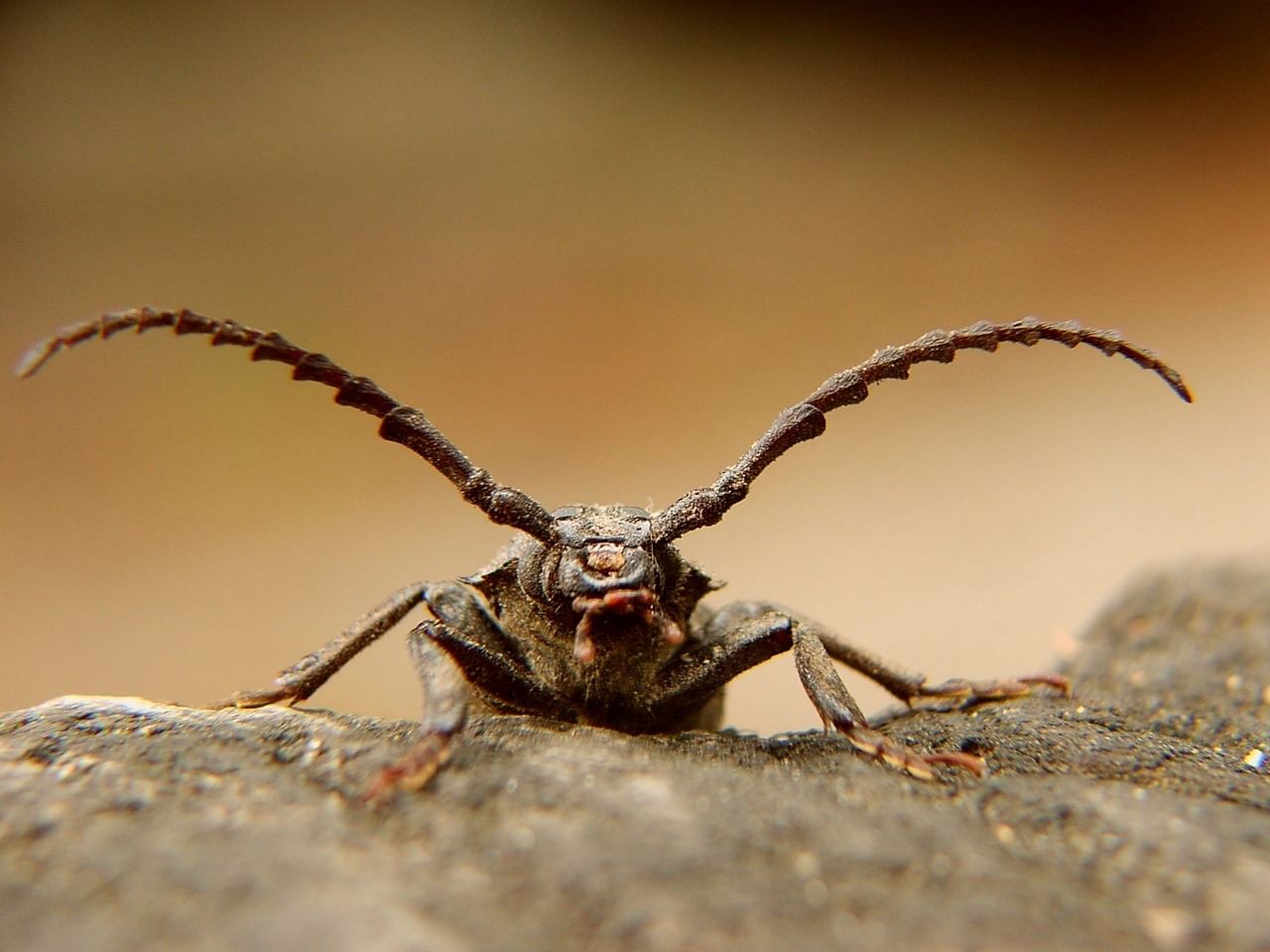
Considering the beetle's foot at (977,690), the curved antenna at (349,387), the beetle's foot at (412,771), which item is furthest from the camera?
the beetle's foot at (977,690)

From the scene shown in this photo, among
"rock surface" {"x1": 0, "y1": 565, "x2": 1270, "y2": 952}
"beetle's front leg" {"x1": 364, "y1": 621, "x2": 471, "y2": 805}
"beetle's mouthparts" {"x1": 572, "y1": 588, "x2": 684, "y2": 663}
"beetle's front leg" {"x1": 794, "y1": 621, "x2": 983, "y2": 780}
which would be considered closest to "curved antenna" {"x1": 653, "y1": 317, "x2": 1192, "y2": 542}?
"beetle's mouthparts" {"x1": 572, "y1": 588, "x2": 684, "y2": 663}

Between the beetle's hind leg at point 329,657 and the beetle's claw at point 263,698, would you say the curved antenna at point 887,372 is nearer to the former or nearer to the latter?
the beetle's hind leg at point 329,657

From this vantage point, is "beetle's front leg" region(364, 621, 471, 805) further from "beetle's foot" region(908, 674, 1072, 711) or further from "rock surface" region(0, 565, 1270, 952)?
"beetle's foot" region(908, 674, 1072, 711)

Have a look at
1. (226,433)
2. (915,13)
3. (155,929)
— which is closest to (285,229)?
(226,433)

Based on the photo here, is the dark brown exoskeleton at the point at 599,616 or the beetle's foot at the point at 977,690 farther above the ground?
the dark brown exoskeleton at the point at 599,616

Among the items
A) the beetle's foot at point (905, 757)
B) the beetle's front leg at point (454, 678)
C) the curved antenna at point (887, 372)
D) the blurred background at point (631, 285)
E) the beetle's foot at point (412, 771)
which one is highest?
the blurred background at point (631, 285)

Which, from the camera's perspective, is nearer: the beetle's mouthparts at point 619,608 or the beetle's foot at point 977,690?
the beetle's mouthparts at point 619,608

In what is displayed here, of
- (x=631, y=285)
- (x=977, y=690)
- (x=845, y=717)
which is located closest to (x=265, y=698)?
(x=845, y=717)

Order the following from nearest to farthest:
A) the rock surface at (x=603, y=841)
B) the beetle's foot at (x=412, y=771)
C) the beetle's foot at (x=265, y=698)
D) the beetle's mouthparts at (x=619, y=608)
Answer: the rock surface at (x=603, y=841), the beetle's foot at (x=412, y=771), the beetle's mouthparts at (x=619, y=608), the beetle's foot at (x=265, y=698)

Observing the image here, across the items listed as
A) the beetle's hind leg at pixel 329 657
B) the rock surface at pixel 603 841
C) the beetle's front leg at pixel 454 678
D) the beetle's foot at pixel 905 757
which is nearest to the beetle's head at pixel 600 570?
the beetle's front leg at pixel 454 678
